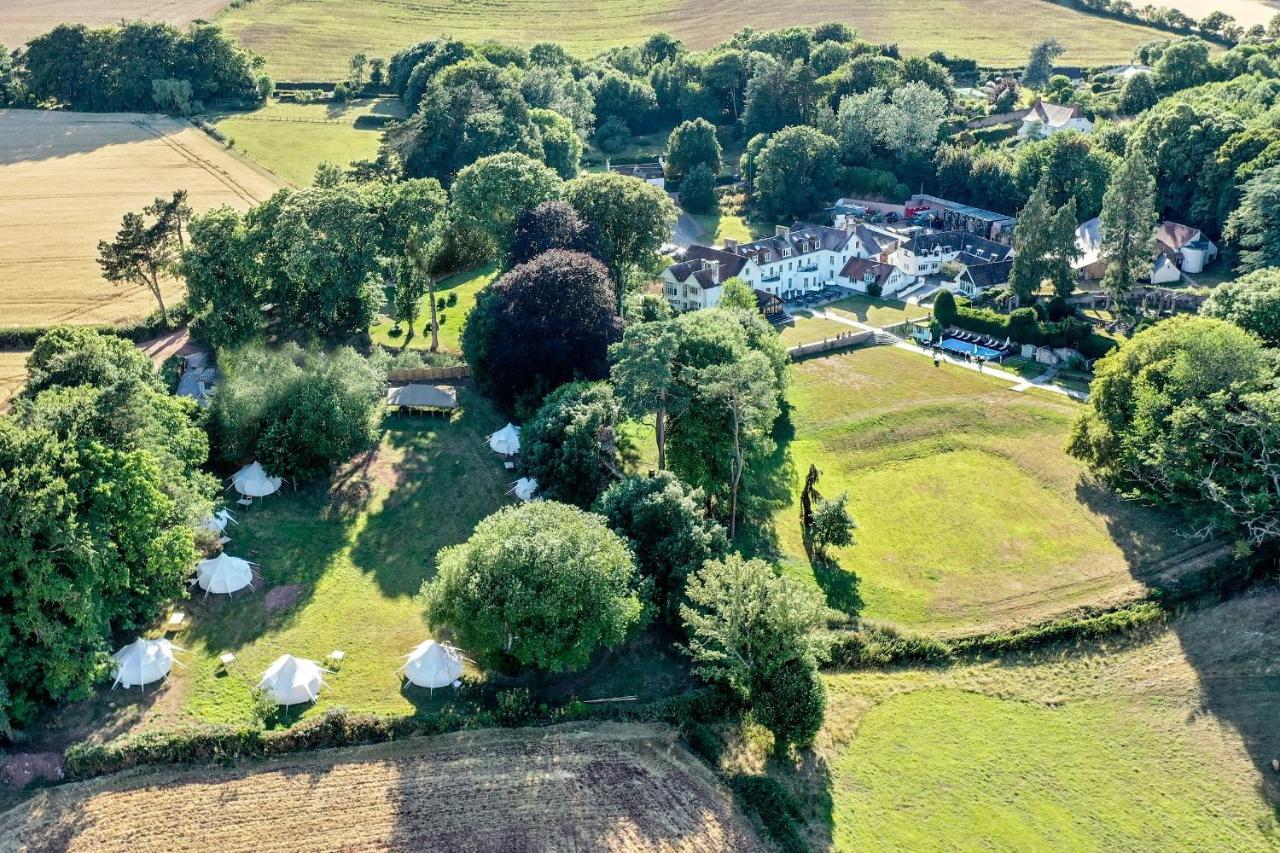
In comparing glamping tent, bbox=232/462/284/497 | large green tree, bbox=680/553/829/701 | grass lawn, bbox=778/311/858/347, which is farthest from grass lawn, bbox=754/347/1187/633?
glamping tent, bbox=232/462/284/497

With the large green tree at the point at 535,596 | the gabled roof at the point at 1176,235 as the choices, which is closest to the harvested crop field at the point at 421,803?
the large green tree at the point at 535,596

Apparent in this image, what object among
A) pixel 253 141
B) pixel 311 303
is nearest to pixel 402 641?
pixel 311 303

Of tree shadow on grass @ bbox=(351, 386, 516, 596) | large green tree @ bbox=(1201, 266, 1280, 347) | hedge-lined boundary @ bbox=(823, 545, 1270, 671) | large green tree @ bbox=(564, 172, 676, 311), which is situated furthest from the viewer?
large green tree @ bbox=(564, 172, 676, 311)

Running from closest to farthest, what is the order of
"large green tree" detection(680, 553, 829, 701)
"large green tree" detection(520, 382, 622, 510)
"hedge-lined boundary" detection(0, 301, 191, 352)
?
1. "large green tree" detection(680, 553, 829, 701)
2. "large green tree" detection(520, 382, 622, 510)
3. "hedge-lined boundary" detection(0, 301, 191, 352)

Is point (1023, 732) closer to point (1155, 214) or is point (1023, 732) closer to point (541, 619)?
point (541, 619)

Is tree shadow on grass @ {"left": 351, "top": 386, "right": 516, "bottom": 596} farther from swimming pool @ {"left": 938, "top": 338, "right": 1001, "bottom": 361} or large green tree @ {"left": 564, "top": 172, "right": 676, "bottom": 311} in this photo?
swimming pool @ {"left": 938, "top": 338, "right": 1001, "bottom": 361}

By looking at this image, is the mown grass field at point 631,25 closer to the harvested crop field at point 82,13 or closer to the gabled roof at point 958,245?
the harvested crop field at point 82,13
